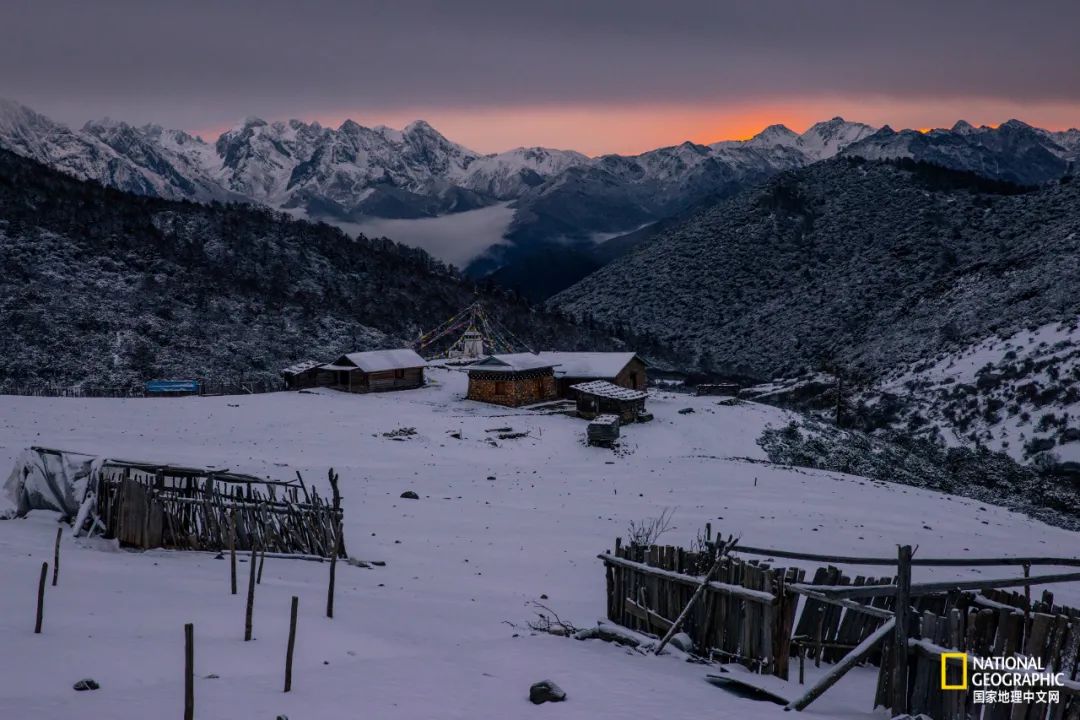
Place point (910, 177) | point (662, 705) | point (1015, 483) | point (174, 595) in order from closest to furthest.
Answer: point (662, 705)
point (174, 595)
point (1015, 483)
point (910, 177)

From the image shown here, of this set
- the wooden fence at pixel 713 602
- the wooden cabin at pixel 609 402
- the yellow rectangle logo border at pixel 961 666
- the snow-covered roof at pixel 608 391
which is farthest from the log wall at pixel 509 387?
the yellow rectangle logo border at pixel 961 666

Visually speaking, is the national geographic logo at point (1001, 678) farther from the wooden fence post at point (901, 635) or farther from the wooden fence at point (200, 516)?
the wooden fence at point (200, 516)

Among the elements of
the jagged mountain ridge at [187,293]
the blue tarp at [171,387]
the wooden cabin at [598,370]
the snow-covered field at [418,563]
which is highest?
the jagged mountain ridge at [187,293]

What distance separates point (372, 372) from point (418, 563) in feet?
126

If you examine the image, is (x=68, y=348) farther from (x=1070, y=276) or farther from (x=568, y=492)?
(x=1070, y=276)

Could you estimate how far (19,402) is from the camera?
1594 inches

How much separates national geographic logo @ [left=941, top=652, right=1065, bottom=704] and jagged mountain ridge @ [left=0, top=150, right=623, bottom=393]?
204 ft

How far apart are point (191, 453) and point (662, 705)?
26905mm

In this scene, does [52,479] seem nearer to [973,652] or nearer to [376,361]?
[973,652]

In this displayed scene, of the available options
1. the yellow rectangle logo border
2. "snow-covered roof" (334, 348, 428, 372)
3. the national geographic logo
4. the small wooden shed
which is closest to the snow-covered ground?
the small wooden shed

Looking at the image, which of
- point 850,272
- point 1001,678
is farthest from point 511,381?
point 850,272

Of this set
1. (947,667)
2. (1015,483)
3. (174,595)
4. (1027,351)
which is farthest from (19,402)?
(1027,351)

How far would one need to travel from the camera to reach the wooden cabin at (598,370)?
182ft

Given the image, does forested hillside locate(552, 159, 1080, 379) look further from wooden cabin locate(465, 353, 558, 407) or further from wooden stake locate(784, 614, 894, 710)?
wooden stake locate(784, 614, 894, 710)
